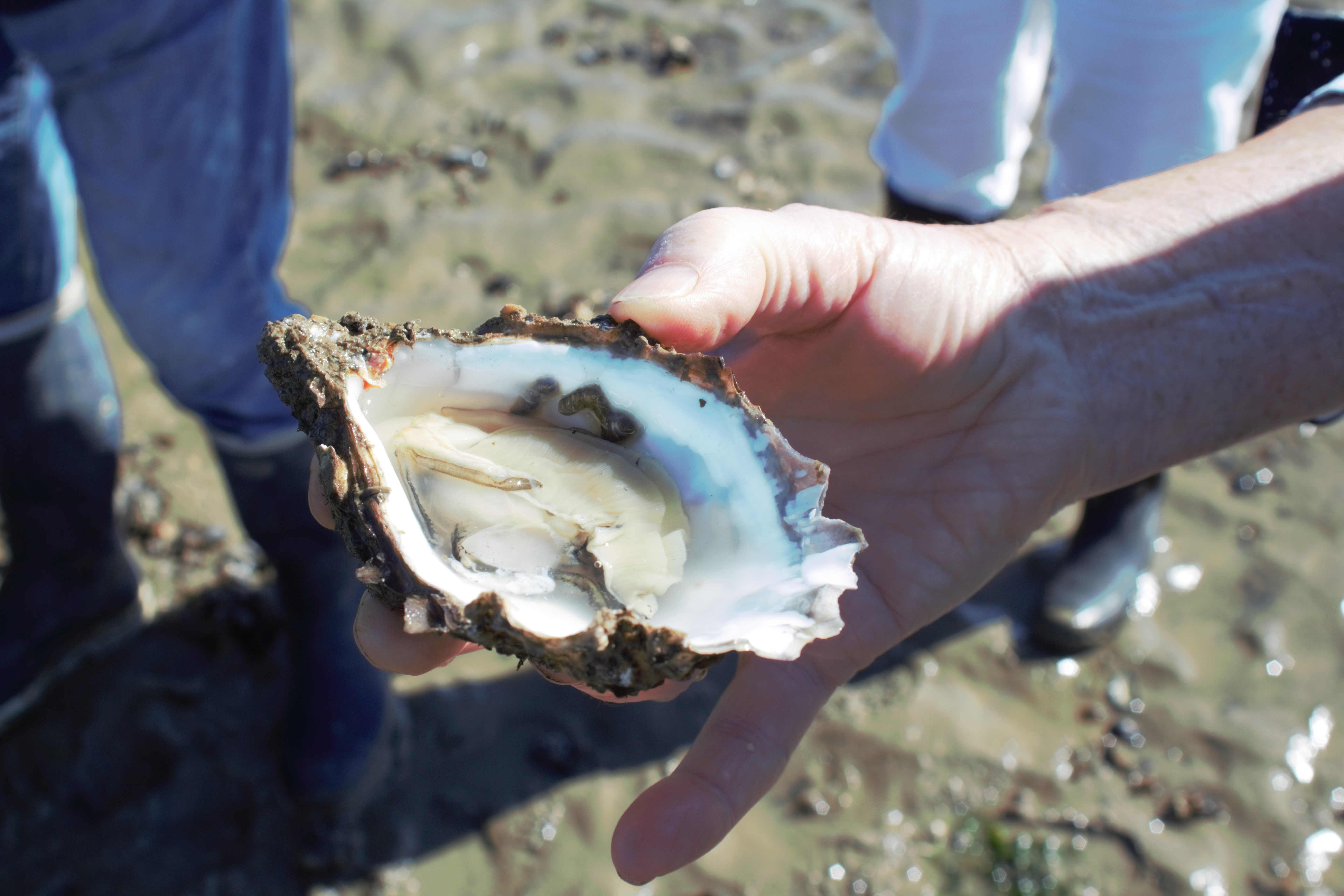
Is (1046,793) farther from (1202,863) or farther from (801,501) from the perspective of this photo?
(801,501)

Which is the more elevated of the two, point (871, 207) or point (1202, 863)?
point (871, 207)

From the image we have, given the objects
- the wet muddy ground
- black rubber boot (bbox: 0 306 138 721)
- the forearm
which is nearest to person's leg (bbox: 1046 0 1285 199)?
the forearm

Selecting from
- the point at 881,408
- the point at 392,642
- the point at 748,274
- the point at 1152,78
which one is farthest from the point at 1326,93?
the point at 392,642

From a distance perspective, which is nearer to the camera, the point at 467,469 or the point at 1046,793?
the point at 467,469

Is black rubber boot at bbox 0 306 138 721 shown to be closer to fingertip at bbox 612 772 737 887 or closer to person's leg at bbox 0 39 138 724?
person's leg at bbox 0 39 138 724

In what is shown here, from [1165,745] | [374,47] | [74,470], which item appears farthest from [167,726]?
[374,47]

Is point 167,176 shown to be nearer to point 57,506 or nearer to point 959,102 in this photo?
point 57,506

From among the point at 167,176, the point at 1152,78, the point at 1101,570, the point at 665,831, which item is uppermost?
the point at 1152,78
